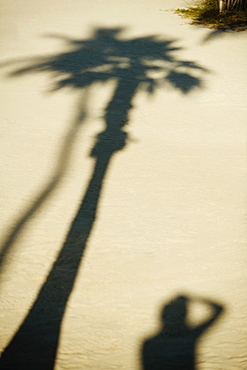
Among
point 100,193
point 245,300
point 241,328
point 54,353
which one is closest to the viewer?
point 54,353

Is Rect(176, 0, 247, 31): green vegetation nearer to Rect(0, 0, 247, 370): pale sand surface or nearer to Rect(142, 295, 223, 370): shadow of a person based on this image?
Rect(0, 0, 247, 370): pale sand surface

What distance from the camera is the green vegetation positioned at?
13.0 m

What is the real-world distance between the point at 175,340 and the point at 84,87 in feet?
23.4

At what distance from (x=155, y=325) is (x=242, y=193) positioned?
3.03 metres

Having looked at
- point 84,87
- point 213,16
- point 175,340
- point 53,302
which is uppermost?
point 213,16

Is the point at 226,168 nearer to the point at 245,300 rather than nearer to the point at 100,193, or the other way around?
the point at 100,193

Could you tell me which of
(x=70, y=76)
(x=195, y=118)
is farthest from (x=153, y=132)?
(x=70, y=76)

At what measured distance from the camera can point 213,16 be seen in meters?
13.6

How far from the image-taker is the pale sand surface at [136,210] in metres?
3.97

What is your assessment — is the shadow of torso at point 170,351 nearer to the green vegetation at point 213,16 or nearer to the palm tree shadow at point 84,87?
the palm tree shadow at point 84,87

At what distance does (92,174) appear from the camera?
22.0 feet

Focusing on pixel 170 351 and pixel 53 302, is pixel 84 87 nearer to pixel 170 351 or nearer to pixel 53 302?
pixel 53 302

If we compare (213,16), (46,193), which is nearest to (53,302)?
(46,193)

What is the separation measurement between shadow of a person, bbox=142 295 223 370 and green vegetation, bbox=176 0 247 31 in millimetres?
10815
